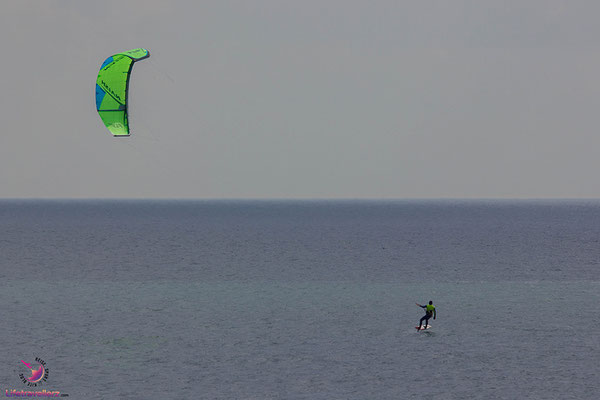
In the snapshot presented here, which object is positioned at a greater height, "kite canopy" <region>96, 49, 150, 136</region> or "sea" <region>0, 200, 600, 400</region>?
"kite canopy" <region>96, 49, 150, 136</region>

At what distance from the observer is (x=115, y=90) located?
132 feet

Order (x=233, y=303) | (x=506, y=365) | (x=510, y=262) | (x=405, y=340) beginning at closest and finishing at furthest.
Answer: (x=506, y=365), (x=405, y=340), (x=233, y=303), (x=510, y=262)

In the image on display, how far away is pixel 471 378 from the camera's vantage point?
3247 centimetres

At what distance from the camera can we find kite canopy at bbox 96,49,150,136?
132 feet

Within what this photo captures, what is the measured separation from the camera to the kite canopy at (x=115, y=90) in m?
40.2

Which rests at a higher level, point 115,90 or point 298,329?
point 115,90

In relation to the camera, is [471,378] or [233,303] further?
[233,303]

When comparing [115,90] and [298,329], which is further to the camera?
[298,329]

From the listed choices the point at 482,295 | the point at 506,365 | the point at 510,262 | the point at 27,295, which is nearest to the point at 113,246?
the point at 27,295

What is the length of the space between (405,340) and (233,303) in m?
17.8

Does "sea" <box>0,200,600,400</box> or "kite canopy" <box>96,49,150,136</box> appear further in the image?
"kite canopy" <box>96,49,150,136</box>

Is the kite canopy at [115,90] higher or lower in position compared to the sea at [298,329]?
higher

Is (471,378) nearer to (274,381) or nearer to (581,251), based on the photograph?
(274,381)

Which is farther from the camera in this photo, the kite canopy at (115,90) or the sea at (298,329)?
the kite canopy at (115,90)
